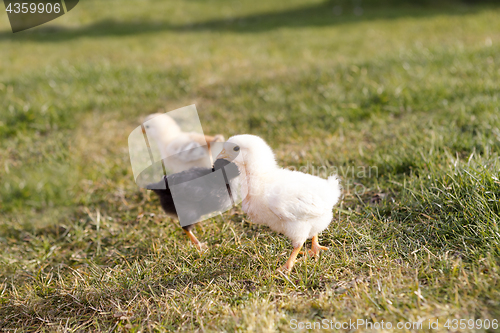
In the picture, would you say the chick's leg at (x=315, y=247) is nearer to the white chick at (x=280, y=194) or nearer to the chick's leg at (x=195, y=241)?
the white chick at (x=280, y=194)

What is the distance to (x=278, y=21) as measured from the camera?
42.0 feet

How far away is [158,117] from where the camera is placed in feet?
13.0

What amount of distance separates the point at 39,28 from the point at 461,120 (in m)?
14.2

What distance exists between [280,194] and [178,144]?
5.68ft

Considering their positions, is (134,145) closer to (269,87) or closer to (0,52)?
(269,87)
